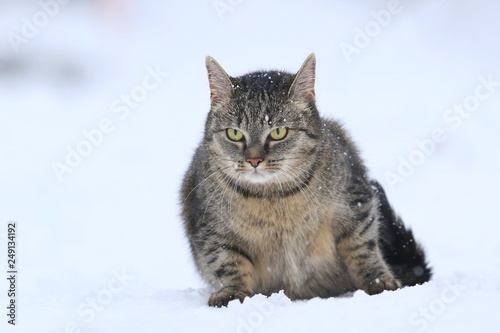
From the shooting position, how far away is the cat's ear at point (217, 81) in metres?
3.98

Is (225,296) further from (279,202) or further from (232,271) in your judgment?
(279,202)

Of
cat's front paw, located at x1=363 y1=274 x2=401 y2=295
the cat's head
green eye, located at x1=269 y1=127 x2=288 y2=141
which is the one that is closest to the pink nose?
the cat's head

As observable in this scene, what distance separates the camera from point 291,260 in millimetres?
3971

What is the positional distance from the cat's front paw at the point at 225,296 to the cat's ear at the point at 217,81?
1.01 metres

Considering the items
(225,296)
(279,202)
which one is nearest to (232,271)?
(225,296)

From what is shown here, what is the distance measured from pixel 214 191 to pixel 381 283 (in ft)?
3.31

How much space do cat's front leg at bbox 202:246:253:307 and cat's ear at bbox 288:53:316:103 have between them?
869 mm

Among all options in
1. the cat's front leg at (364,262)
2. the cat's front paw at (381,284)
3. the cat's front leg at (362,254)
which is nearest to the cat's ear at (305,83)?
the cat's front leg at (362,254)

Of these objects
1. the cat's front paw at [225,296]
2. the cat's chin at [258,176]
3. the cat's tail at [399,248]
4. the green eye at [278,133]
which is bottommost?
the cat's front paw at [225,296]

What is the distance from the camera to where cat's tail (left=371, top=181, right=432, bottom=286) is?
174 inches

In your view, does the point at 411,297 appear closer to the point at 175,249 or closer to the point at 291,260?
the point at 291,260

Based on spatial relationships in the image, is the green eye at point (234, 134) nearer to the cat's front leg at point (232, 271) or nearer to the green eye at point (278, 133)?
the green eye at point (278, 133)

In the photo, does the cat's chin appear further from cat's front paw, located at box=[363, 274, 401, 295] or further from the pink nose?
cat's front paw, located at box=[363, 274, 401, 295]

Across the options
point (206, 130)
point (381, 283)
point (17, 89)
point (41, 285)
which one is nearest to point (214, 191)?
point (206, 130)
